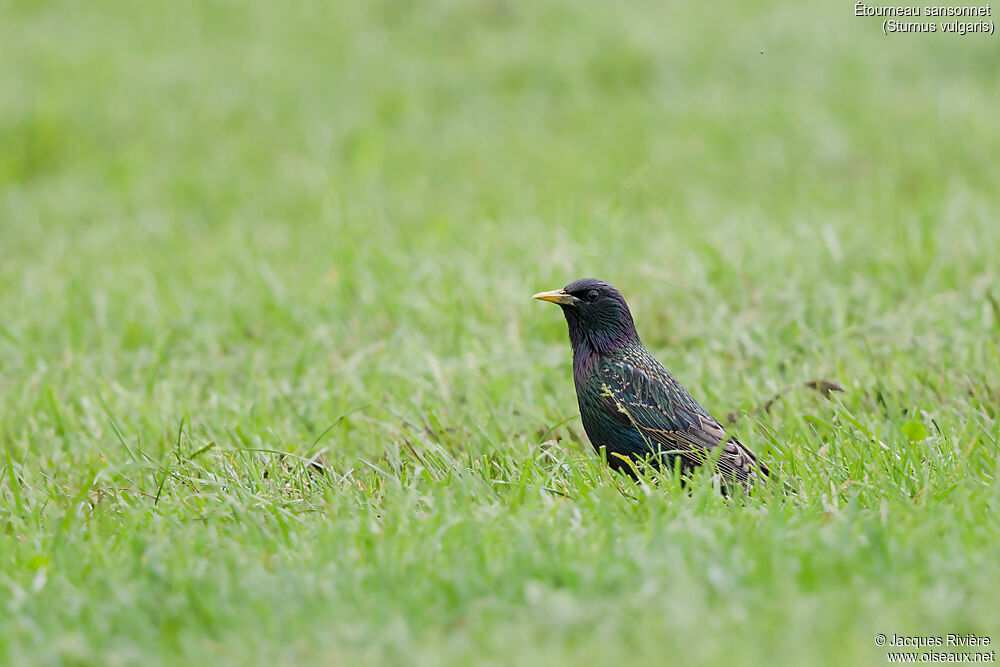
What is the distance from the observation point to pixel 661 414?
142 inches

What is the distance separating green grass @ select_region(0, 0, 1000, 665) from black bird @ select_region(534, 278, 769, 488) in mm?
153

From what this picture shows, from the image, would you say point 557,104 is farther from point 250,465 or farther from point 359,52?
point 250,465

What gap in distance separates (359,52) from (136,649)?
8517mm

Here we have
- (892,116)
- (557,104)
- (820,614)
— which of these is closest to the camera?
(820,614)

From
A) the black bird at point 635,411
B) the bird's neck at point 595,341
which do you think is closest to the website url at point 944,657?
the black bird at point 635,411

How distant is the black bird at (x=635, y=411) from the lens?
3504mm

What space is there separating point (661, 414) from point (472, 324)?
186 centimetres

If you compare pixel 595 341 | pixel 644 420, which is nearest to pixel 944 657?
pixel 644 420

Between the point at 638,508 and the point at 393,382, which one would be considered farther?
the point at 393,382

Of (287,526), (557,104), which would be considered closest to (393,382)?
(287,526)

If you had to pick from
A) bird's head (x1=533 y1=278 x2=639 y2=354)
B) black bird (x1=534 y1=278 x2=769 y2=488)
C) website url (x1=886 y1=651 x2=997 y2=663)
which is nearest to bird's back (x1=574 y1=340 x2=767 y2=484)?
black bird (x1=534 y1=278 x2=769 y2=488)

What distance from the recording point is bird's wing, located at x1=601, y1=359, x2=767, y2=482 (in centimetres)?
354

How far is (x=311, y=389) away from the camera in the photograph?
4.65m

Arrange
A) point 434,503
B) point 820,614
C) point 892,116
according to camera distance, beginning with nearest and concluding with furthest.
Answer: point 820,614 → point 434,503 → point 892,116
